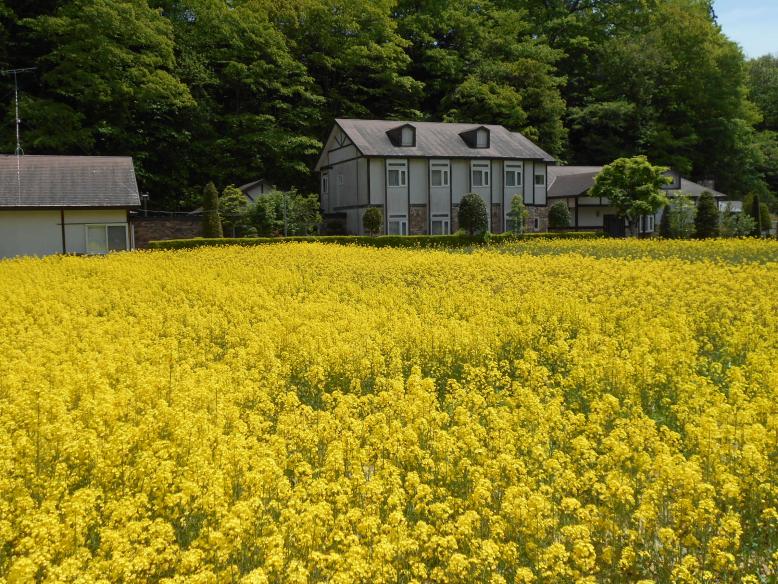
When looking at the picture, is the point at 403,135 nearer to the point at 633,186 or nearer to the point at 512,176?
the point at 512,176

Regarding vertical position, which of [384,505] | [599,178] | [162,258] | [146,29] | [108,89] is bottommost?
[384,505]

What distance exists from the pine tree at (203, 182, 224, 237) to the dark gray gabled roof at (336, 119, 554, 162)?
8237 mm

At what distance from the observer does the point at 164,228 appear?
114 ft

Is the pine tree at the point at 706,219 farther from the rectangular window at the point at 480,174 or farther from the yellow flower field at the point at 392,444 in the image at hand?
the yellow flower field at the point at 392,444

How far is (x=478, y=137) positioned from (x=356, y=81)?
42.9 ft

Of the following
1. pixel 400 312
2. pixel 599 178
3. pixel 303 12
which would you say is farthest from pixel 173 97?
pixel 400 312

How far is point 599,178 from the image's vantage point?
39.7 meters

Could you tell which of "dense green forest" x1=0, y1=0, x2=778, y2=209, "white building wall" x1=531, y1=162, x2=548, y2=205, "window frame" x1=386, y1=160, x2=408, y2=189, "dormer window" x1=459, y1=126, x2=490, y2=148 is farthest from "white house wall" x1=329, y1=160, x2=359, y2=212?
"white building wall" x1=531, y1=162, x2=548, y2=205

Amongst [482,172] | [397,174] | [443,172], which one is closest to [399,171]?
[397,174]

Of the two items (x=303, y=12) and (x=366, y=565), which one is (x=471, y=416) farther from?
(x=303, y=12)

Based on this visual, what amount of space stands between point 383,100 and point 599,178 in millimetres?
17793

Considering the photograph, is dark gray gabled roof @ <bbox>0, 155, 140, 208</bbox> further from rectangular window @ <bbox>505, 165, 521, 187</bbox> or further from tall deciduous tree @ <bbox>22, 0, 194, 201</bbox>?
rectangular window @ <bbox>505, 165, 521, 187</bbox>

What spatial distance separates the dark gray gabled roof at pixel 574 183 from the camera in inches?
1775

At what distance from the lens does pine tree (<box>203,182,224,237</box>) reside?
109ft
